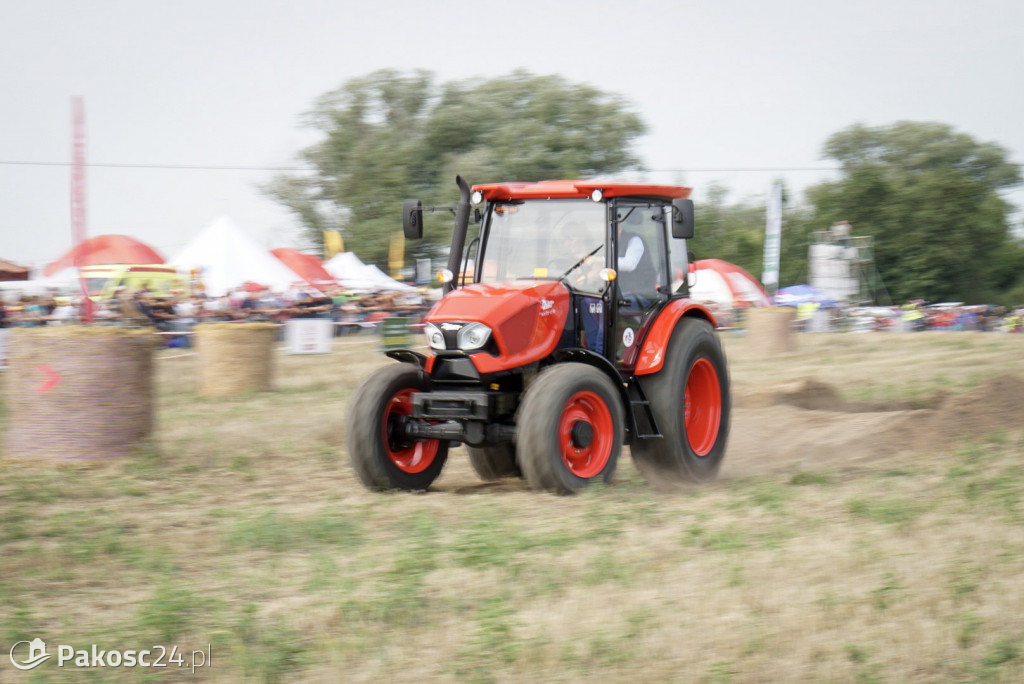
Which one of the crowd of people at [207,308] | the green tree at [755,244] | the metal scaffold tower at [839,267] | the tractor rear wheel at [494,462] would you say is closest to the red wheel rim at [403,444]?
the tractor rear wheel at [494,462]

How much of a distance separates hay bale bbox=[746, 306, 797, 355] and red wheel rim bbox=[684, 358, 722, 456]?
13.1m

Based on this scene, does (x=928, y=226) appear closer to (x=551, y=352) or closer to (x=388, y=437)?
(x=551, y=352)

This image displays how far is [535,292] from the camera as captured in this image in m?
7.00

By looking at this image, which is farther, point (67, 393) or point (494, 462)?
point (67, 393)

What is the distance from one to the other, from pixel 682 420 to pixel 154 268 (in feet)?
68.7

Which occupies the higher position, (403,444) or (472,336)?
(472,336)

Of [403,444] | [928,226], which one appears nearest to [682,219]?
[403,444]

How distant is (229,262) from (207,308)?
3.84 metres

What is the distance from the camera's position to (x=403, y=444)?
7465mm

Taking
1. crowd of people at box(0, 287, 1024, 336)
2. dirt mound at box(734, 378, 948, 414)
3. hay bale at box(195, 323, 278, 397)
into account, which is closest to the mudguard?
dirt mound at box(734, 378, 948, 414)

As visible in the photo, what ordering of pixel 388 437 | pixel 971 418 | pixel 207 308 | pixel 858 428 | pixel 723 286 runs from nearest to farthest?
pixel 388 437 → pixel 971 418 → pixel 858 428 → pixel 207 308 → pixel 723 286

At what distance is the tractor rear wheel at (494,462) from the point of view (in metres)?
7.91

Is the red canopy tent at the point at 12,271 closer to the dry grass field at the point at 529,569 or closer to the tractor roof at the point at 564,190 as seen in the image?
the dry grass field at the point at 529,569

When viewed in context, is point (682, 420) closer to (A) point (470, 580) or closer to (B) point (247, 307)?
(A) point (470, 580)
